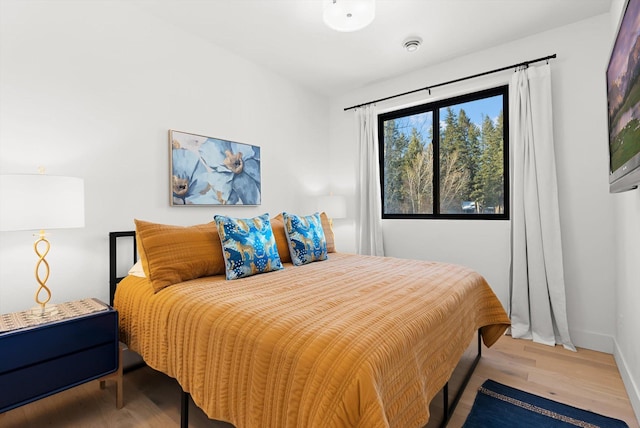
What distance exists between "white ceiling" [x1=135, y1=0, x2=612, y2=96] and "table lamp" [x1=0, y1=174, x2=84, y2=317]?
1.56m

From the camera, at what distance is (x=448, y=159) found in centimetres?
340

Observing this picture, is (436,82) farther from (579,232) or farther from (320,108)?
(579,232)

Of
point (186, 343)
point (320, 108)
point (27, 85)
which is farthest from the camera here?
point (320, 108)

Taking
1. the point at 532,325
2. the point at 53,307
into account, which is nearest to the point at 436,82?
the point at 532,325

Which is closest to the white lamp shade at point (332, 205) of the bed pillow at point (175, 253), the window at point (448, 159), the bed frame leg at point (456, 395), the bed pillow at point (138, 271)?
the window at point (448, 159)

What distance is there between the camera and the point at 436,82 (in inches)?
131

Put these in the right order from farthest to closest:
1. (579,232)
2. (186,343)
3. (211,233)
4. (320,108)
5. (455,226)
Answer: (320,108), (455,226), (579,232), (211,233), (186,343)

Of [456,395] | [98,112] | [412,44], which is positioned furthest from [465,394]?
[98,112]

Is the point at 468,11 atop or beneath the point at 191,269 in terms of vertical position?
atop

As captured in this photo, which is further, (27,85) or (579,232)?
(579,232)

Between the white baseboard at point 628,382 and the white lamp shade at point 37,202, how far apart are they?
10.3 feet

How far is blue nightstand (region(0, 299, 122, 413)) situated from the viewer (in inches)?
56.4

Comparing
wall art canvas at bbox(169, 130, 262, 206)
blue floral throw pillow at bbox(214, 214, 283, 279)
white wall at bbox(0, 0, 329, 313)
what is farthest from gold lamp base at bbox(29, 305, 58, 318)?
wall art canvas at bbox(169, 130, 262, 206)

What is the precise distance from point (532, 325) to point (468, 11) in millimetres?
2620
